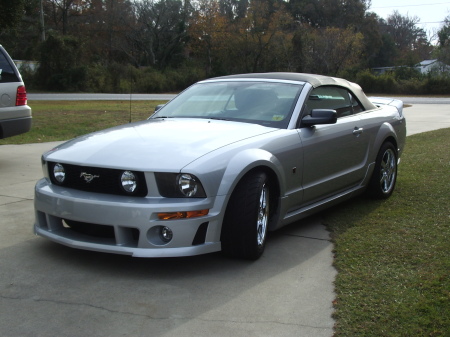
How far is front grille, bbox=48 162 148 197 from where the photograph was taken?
157 inches

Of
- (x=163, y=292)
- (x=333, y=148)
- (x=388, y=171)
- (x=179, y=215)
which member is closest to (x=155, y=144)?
(x=179, y=215)

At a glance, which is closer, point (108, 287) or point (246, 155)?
point (108, 287)

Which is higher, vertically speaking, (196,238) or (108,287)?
(196,238)

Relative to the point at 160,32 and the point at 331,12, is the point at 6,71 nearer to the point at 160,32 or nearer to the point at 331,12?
the point at 160,32

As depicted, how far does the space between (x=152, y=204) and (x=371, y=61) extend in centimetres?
7417

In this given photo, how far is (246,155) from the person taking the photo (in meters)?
4.30

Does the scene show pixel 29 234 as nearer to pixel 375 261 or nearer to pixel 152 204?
pixel 152 204

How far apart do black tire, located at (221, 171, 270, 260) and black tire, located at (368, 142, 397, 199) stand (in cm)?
230

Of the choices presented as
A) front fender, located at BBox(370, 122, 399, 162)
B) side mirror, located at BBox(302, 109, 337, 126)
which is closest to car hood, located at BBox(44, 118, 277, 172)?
side mirror, located at BBox(302, 109, 337, 126)

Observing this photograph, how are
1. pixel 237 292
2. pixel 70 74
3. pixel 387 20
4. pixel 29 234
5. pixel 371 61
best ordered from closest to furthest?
pixel 237 292 → pixel 29 234 → pixel 70 74 → pixel 371 61 → pixel 387 20

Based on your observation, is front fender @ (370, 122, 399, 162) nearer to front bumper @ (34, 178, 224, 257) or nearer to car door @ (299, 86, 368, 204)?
car door @ (299, 86, 368, 204)

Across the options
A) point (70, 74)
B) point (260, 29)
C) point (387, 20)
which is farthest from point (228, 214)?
point (387, 20)

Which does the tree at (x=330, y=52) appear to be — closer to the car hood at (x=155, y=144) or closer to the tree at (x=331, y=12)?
the tree at (x=331, y=12)

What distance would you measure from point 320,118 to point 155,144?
1.52 meters
